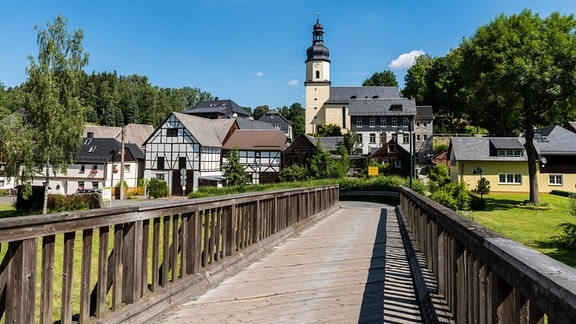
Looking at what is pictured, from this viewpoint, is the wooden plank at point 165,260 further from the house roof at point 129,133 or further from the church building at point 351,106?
the church building at point 351,106

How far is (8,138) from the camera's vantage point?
2664 centimetres

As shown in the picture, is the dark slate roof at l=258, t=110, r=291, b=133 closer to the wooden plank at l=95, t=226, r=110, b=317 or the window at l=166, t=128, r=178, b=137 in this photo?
the window at l=166, t=128, r=178, b=137

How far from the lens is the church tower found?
8356 centimetres

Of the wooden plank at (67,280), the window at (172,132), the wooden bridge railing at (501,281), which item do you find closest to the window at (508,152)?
the window at (172,132)

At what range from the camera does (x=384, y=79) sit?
11156cm

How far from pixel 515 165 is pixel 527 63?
1845cm

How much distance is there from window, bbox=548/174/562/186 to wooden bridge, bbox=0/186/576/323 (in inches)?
1685

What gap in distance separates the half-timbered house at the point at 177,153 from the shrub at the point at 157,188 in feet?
5.77

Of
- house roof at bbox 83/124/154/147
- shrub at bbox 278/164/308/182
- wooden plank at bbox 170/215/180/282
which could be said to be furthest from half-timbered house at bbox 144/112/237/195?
wooden plank at bbox 170/215/180/282

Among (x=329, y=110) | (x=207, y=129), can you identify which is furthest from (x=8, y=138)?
(x=329, y=110)

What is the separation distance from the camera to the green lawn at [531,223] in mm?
15219

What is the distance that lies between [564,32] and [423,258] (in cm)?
2974

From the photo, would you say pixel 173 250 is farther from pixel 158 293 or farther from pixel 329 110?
pixel 329 110

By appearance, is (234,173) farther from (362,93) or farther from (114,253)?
(362,93)
